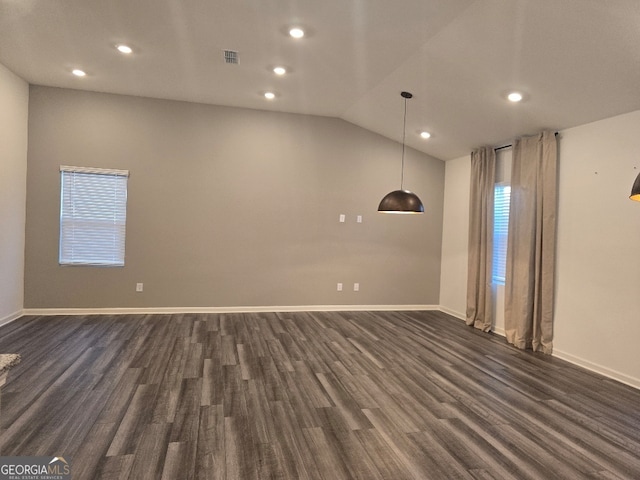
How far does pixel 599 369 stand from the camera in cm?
427

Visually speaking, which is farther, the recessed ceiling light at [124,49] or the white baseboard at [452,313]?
the white baseboard at [452,313]

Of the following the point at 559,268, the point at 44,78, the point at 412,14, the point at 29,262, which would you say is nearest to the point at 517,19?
the point at 412,14

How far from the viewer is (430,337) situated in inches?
213

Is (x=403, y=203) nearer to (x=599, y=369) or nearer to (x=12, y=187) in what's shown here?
(x=599, y=369)

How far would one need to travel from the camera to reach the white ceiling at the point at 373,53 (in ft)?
10.8

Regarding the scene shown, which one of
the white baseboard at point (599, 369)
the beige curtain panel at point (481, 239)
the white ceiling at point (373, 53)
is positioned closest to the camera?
the white ceiling at point (373, 53)

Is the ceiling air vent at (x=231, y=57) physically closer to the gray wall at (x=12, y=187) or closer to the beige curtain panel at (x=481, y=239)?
the gray wall at (x=12, y=187)

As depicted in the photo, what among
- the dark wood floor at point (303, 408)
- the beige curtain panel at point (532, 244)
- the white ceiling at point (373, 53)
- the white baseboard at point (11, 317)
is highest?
the white ceiling at point (373, 53)

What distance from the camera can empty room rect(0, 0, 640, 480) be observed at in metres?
2.77

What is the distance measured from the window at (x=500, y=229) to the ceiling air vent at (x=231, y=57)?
4.06 m

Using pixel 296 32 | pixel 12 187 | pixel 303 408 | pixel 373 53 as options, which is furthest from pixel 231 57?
pixel 303 408

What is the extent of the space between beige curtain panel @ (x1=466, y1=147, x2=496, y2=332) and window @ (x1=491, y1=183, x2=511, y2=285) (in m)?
0.08

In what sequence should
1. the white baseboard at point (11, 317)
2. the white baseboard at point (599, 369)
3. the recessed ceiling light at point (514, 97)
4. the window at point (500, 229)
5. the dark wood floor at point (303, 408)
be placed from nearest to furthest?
the dark wood floor at point (303, 408) → the white baseboard at point (599, 369) → the recessed ceiling light at point (514, 97) → the white baseboard at point (11, 317) → the window at point (500, 229)

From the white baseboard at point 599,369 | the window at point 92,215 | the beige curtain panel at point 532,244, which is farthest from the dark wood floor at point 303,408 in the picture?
the window at point 92,215
